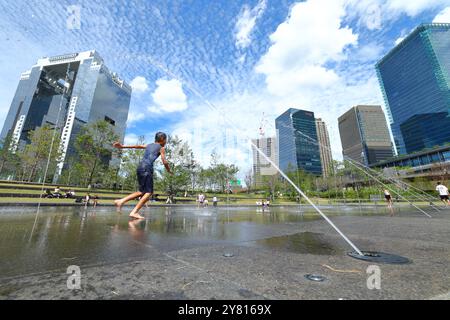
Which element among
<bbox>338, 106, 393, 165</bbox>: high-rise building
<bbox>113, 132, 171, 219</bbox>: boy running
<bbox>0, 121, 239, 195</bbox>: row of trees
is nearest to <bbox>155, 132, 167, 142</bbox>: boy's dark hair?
<bbox>113, 132, 171, 219</bbox>: boy running

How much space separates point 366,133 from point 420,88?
30943 millimetres

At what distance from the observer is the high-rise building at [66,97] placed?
99500mm

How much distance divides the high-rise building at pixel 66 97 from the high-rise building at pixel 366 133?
121 meters

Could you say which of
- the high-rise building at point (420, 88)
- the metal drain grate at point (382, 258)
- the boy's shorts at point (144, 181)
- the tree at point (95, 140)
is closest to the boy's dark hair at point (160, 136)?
the boy's shorts at point (144, 181)

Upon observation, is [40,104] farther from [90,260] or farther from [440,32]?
[440,32]

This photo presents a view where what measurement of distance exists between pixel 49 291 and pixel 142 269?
2.43ft

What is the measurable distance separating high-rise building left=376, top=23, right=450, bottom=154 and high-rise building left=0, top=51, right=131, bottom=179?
147 metres

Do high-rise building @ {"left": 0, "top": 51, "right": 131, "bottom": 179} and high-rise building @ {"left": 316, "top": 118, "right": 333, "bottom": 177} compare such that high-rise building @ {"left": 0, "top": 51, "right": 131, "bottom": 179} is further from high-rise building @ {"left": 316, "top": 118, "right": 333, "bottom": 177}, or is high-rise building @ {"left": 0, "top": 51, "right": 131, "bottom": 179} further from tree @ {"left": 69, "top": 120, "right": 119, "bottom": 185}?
high-rise building @ {"left": 316, "top": 118, "right": 333, "bottom": 177}

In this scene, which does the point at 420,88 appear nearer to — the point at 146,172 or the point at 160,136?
the point at 160,136

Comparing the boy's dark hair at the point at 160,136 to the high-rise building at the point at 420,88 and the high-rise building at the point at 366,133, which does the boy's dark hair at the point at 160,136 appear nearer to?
the high-rise building at the point at 366,133

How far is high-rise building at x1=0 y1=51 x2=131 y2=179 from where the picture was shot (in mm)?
99500

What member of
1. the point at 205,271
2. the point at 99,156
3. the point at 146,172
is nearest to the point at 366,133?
the point at 99,156

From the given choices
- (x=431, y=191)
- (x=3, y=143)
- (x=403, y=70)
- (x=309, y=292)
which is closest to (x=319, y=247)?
(x=309, y=292)
